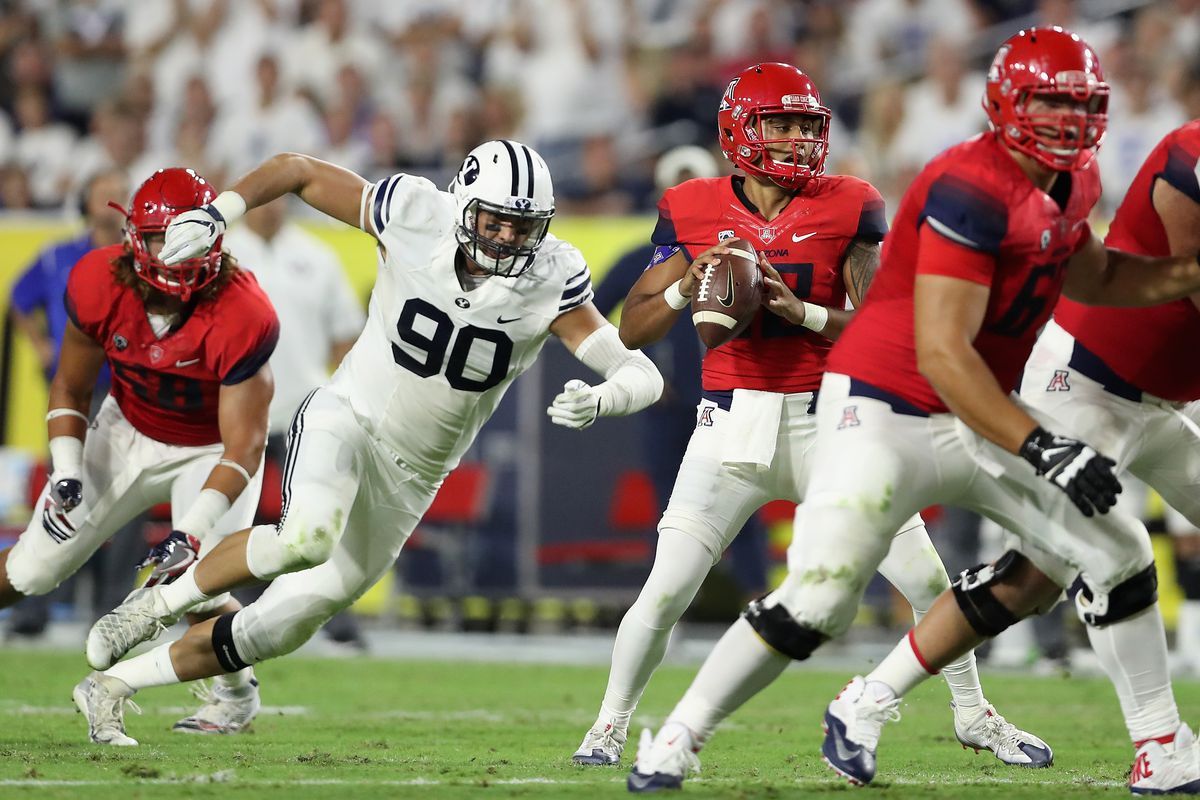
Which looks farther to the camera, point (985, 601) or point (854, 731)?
point (985, 601)

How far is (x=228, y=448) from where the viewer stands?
524 centimetres

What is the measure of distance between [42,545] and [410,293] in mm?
1420

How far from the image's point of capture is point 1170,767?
390cm

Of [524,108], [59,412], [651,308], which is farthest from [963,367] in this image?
[524,108]

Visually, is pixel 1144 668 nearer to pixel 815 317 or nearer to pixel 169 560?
pixel 815 317

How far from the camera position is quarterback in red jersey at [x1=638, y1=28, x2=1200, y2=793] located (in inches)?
143

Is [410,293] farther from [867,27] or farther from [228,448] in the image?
[867,27]

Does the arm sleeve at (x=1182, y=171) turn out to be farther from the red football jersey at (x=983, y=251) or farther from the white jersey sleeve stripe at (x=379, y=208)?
the white jersey sleeve stripe at (x=379, y=208)

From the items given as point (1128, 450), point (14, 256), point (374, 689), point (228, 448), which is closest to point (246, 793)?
point (228, 448)

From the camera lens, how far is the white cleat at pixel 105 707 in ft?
16.0

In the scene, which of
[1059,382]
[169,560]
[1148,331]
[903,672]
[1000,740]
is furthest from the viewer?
[169,560]

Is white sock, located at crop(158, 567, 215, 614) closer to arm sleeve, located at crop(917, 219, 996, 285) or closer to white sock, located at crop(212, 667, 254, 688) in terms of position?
white sock, located at crop(212, 667, 254, 688)

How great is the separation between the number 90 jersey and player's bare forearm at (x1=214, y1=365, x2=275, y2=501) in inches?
15.8

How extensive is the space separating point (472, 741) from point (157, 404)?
4.84ft
